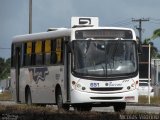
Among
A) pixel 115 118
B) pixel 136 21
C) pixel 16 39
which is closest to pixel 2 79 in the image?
pixel 136 21

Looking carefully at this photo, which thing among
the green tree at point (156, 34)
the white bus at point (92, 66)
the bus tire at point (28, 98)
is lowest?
the bus tire at point (28, 98)

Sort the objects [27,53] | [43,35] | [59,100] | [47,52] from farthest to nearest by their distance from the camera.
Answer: [27,53], [43,35], [47,52], [59,100]

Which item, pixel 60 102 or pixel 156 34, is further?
pixel 156 34

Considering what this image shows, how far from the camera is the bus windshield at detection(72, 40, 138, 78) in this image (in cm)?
2552

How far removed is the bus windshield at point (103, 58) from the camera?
25.5 meters

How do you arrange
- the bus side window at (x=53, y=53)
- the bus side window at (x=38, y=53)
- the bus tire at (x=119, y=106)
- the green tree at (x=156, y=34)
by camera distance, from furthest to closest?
the green tree at (x=156, y=34) < the bus side window at (x=38, y=53) < the bus side window at (x=53, y=53) < the bus tire at (x=119, y=106)

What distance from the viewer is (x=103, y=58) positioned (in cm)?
2558

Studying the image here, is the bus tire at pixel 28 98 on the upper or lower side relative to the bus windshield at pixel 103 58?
lower

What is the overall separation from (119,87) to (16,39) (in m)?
8.06

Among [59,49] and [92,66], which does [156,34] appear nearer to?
[59,49]

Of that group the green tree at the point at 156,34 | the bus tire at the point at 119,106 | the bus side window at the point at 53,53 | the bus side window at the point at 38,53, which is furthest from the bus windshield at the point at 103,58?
the green tree at the point at 156,34

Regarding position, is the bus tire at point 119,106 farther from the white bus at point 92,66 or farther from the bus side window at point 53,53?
the bus side window at point 53,53

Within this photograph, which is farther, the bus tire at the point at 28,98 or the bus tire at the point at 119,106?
the bus tire at the point at 28,98

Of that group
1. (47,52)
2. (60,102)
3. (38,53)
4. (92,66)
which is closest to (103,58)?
(92,66)
